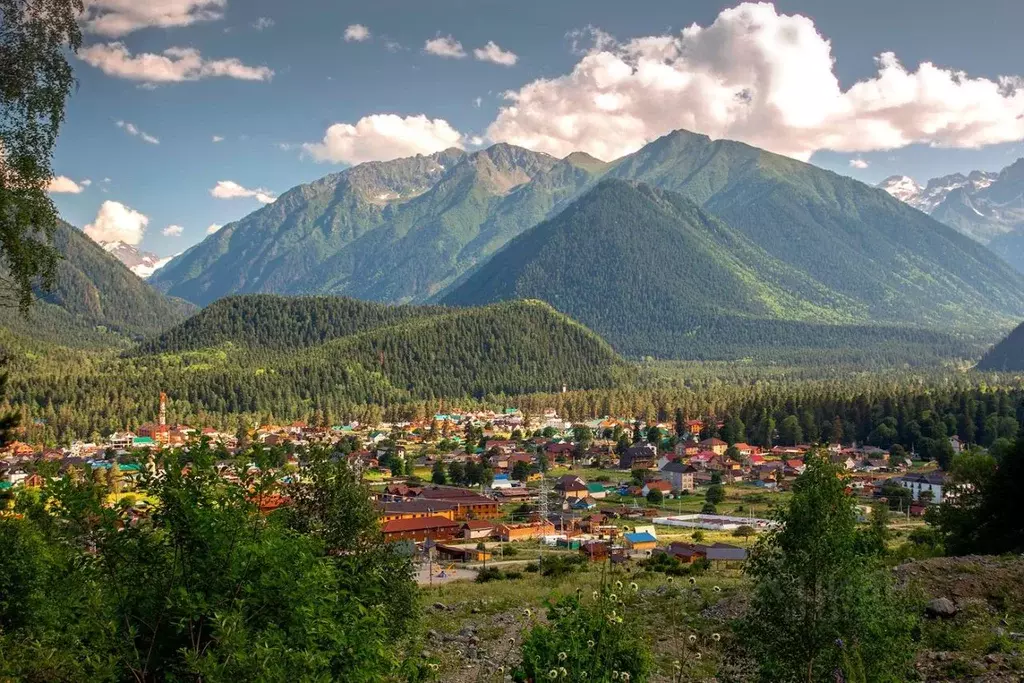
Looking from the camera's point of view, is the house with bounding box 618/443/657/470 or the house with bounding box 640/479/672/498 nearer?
the house with bounding box 640/479/672/498

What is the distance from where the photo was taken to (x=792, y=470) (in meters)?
94.4

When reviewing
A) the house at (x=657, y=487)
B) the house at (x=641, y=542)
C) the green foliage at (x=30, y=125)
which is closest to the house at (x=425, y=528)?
the house at (x=641, y=542)

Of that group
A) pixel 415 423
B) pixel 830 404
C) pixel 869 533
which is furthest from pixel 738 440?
pixel 869 533

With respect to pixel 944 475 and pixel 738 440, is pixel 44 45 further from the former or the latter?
pixel 738 440

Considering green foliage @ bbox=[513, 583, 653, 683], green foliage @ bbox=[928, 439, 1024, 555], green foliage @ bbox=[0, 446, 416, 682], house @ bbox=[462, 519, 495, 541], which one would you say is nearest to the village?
house @ bbox=[462, 519, 495, 541]

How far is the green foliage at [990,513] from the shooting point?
34125 mm

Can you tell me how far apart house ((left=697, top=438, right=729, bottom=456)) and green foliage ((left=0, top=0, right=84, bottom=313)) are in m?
104

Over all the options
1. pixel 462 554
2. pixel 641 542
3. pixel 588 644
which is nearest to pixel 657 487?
pixel 641 542

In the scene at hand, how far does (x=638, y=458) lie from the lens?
108 meters

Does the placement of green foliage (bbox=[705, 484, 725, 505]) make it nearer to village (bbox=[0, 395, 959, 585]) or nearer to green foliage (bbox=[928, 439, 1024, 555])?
village (bbox=[0, 395, 959, 585])

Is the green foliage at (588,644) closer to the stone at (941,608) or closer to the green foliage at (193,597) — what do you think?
the green foliage at (193,597)

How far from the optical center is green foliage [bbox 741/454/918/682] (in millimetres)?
12828

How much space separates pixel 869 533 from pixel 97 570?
12546 millimetres

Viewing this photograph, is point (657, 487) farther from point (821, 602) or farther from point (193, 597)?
point (193, 597)
